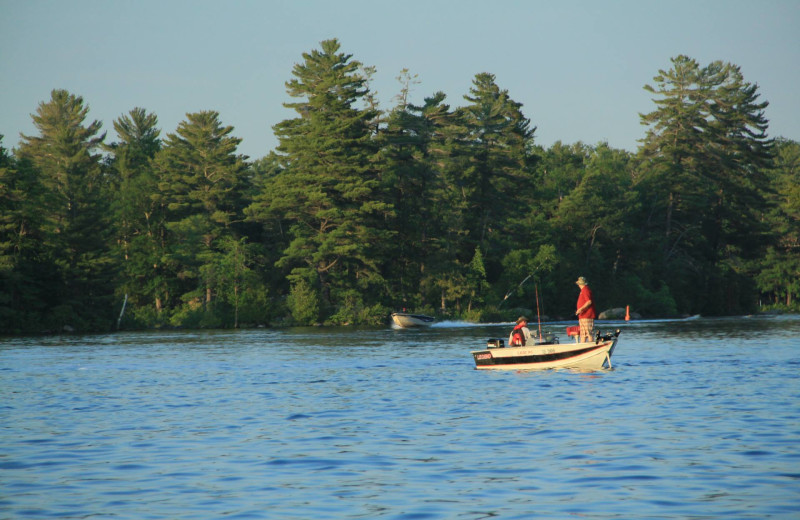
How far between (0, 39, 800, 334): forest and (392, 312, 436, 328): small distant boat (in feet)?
20.6

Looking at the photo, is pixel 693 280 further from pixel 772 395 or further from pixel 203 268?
pixel 772 395

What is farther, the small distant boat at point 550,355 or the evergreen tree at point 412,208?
the evergreen tree at point 412,208

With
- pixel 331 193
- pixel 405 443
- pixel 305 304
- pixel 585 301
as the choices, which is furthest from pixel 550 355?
pixel 331 193

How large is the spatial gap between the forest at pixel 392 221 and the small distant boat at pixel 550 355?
45.9 m

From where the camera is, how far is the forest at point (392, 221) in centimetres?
7519

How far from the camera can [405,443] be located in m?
15.8

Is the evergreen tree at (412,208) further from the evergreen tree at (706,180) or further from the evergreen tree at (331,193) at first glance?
the evergreen tree at (706,180)

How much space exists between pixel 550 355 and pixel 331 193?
5757cm

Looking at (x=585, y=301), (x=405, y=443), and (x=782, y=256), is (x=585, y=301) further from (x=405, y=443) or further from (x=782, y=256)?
(x=782, y=256)

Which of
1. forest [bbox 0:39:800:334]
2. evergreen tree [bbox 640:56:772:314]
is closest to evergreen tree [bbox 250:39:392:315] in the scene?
forest [bbox 0:39:800:334]

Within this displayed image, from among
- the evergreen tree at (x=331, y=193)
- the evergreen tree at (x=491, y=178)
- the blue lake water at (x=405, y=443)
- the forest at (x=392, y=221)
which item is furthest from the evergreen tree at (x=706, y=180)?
the blue lake water at (x=405, y=443)

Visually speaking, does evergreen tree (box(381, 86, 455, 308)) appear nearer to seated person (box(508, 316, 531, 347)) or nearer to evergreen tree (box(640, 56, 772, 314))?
evergreen tree (box(640, 56, 772, 314))

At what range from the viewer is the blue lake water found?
36.9 feet

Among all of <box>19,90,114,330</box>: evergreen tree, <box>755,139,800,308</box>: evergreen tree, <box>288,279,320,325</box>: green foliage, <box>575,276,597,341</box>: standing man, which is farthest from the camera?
<box>755,139,800,308</box>: evergreen tree
